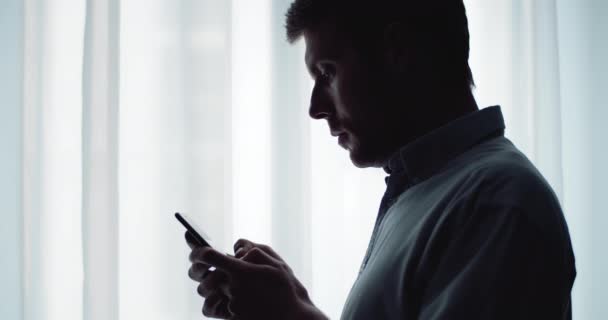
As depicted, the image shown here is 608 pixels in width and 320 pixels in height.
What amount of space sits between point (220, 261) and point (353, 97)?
10.1 inches

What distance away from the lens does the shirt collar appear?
2.02 feet

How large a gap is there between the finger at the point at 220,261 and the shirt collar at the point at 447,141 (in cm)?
22

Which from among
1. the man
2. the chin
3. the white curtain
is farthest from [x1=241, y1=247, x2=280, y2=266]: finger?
the white curtain

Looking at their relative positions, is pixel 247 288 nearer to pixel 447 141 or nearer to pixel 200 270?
pixel 200 270

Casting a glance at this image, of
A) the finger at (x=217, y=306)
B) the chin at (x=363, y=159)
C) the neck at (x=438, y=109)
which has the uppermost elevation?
the neck at (x=438, y=109)

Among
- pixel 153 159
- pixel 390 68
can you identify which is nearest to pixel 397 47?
pixel 390 68

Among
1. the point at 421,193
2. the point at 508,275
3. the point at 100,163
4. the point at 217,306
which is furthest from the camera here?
the point at 100,163

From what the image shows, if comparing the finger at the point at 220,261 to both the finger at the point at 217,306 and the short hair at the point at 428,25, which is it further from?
the short hair at the point at 428,25

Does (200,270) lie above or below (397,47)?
below

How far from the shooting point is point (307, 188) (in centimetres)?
134

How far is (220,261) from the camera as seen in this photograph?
24.7 inches

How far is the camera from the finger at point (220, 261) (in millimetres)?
622

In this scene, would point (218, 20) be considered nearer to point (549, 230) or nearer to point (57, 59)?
point (57, 59)

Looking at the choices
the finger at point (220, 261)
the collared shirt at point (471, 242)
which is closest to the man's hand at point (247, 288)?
the finger at point (220, 261)
